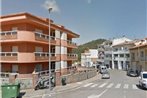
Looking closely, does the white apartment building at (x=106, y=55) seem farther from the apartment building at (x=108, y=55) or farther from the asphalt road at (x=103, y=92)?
the asphalt road at (x=103, y=92)

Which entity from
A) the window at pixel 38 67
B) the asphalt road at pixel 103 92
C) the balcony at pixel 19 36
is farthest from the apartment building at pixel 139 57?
the balcony at pixel 19 36

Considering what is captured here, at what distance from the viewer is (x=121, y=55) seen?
7525 cm

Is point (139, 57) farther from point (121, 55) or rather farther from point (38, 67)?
point (38, 67)

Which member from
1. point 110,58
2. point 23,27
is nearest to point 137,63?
point 110,58

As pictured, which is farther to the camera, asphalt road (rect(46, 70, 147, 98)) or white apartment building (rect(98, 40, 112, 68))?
white apartment building (rect(98, 40, 112, 68))

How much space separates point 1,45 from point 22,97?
1299cm

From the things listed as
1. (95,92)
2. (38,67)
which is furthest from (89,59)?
(95,92)

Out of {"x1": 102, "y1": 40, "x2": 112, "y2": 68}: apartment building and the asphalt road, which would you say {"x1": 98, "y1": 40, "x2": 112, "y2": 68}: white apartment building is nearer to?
{"x1": 102, "y1": 40, "x2": 112, "y2": 68}: apartment building

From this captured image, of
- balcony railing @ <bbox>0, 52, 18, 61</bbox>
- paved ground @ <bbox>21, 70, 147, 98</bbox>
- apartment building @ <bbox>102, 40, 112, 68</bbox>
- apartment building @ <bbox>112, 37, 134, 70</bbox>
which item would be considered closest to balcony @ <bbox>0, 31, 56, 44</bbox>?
balcony railing @ <bbox>0, 52, 18, 61</bbox>

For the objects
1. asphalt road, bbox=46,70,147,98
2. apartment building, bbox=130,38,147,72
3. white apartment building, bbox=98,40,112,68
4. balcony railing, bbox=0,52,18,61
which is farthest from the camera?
white apartment building, bbox=98,40,112,68

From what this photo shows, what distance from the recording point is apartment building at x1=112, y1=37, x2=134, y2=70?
71.0 meters

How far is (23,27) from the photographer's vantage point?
2828 cm

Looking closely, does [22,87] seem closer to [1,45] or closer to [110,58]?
[1,45]

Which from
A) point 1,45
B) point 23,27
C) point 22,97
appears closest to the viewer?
point 22,97
